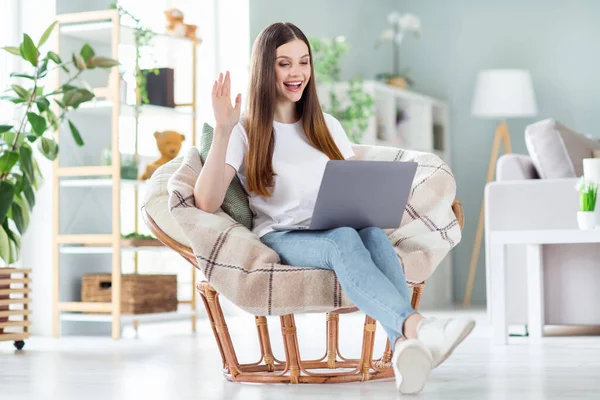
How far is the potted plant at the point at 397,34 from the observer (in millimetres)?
6898

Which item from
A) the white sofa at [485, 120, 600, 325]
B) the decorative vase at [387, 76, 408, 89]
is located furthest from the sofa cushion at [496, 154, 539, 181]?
the decorative vase at [387, 76, 408, 89]

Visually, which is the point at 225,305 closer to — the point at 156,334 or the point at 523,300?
the point at 156,334

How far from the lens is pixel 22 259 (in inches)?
184

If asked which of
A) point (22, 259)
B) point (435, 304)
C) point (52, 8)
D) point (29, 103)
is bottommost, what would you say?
point (435, 304)

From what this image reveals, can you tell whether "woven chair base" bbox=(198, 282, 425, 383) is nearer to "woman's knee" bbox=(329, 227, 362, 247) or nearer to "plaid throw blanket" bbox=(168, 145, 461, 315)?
"plaid throw blanket" bbox=(168, 145, 461, 315)

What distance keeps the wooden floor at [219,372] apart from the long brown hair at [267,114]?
55cm

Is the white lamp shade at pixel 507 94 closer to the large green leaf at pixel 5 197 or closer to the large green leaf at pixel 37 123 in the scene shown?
the large green leaf at pixel 37 123

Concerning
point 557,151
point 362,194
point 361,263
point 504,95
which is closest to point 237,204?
point 362,194

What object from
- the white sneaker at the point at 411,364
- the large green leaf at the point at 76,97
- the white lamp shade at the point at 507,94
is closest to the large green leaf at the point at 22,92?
the large green leaf at the point at 76,97

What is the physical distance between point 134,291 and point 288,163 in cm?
201

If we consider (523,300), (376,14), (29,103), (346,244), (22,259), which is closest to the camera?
(346,244)

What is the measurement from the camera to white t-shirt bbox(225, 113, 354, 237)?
2.59 m

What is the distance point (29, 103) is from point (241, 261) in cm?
170

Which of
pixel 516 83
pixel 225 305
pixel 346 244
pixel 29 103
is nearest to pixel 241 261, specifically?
pixel 346 244
